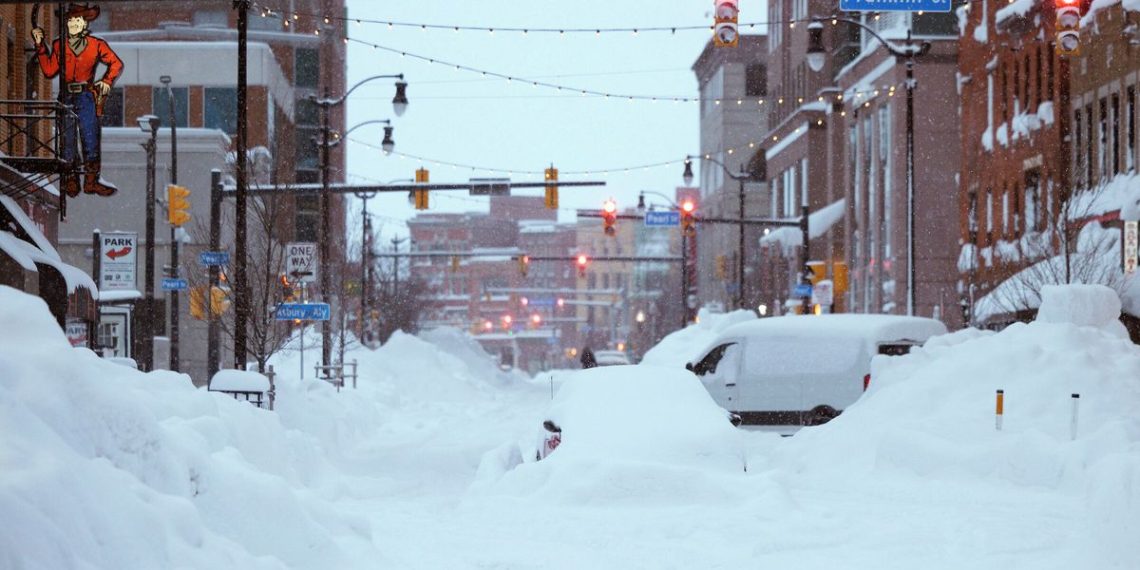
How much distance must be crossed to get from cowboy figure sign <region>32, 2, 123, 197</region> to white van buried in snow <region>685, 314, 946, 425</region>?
9962mm

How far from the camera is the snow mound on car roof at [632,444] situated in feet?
45.6

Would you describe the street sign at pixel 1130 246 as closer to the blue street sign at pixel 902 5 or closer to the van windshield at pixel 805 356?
the van windshield at pixel 805 356

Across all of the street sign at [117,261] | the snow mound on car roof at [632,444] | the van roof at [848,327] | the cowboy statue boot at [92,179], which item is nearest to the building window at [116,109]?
the street sign at [117,261]

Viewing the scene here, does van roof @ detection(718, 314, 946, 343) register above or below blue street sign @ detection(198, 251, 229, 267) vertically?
below

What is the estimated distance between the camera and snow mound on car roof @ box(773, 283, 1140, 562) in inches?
665

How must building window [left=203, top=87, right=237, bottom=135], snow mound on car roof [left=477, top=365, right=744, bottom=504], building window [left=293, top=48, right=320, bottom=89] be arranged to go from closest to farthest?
snow mound on car roof [left=477, top=365, right=744, bottom=504] → building window [left=203, top=87, right=237, bottom=135] → building window [left=293, top=48, right=320, bottom=89]

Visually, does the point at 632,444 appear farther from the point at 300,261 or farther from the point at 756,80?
the point at 756,80

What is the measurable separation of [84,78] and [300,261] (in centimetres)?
494

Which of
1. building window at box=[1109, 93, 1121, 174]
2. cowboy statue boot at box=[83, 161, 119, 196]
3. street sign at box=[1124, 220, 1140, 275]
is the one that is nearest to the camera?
cowboy statue boot at box=[83, 161, 119, 196]

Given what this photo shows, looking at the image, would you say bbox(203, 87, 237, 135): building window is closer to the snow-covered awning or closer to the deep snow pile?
the deep snow pile

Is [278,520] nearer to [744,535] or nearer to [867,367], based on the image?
[744,535]

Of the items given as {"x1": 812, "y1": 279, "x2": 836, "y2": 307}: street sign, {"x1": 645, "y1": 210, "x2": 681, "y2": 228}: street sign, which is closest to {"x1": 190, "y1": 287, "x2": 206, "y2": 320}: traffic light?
{"x1": 812, "y1": 279, "x2": 836, "y2": 307}: street sign

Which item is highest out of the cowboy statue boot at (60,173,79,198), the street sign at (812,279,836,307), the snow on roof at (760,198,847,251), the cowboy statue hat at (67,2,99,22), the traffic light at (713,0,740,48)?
the cowboy statue hat at (67,2,99,22)

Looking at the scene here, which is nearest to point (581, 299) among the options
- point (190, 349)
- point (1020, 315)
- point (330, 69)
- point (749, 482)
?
point (330, 69)
